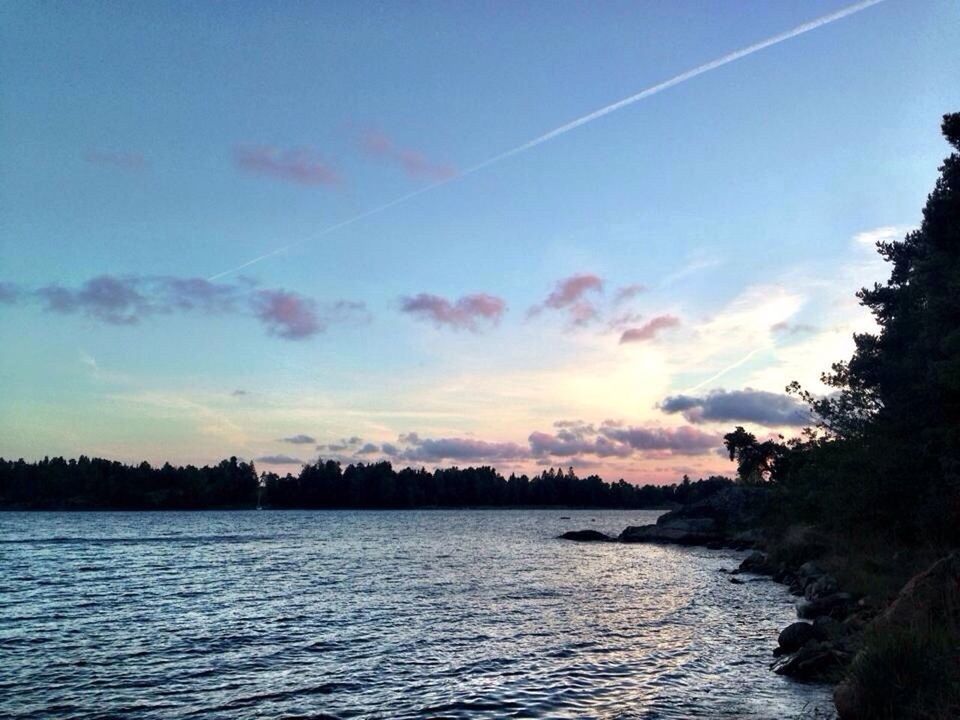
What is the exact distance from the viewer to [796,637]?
22547mm

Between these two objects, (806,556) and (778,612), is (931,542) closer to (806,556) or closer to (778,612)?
(778,612)

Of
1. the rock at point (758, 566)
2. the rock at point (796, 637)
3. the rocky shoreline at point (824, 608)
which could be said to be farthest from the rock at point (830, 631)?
the rock at point (758, 566)

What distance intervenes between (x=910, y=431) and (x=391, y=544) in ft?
199

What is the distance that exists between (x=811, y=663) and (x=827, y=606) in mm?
10221

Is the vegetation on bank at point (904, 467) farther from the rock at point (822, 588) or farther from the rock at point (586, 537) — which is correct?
the rock at point (586, 537)

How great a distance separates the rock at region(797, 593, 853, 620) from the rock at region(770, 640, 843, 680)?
26.8ft

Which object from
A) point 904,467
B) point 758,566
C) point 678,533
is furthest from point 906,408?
point 678,533

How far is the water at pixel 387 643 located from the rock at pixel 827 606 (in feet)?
5.63

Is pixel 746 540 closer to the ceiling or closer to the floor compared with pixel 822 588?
closer to the floor

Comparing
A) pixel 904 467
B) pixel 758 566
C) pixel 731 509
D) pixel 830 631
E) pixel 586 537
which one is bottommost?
pixel 586 537

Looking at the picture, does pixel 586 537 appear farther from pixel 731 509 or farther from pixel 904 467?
pixel 904 467

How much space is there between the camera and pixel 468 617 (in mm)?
32000

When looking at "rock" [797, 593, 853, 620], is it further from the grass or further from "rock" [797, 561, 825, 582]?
the grass

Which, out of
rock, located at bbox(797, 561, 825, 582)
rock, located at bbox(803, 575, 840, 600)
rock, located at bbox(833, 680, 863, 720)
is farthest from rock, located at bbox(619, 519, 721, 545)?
rock, located at bbox(833, 680, 863, 720)
